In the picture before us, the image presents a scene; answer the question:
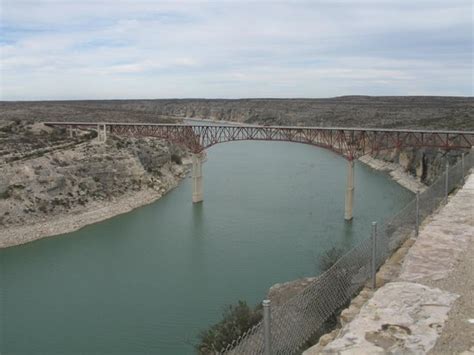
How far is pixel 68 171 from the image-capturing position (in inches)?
1507

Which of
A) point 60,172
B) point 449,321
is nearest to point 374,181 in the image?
point 60,172

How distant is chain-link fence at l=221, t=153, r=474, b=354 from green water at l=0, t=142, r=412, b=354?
950 cm

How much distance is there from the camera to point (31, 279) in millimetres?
23141

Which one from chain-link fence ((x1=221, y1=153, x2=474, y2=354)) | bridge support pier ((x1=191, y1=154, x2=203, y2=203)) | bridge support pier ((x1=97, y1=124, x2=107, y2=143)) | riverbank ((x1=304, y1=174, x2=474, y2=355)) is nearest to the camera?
riverbank ((x1=304, y1=174, x2=474, y2=355))

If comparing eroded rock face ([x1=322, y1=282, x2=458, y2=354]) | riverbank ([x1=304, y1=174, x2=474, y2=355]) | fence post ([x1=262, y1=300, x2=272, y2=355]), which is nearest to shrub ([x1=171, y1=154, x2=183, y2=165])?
riverbank ([x1=304, y1=174, x2=474, y2=355])

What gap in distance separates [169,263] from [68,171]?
58.2 ft

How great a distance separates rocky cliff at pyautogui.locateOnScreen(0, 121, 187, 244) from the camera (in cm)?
3319

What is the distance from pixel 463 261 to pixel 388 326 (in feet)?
7.89

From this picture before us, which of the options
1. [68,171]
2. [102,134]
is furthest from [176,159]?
[68,171]

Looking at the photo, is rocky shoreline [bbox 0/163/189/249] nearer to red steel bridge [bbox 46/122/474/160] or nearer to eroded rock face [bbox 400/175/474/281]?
red steel bridge [bbox 46/122/474/160]

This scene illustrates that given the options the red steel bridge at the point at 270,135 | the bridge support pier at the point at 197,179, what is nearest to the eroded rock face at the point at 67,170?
the red steel bridge at the point at 270,135

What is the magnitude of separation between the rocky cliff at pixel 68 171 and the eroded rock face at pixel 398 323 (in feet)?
96.9

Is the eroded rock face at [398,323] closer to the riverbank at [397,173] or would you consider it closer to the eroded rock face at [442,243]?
the eroded rock face at [442,243]

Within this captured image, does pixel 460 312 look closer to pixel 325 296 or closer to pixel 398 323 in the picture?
pixel 398 323
